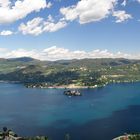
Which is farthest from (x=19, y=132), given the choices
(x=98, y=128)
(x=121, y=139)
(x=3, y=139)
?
(x=121, y=139)

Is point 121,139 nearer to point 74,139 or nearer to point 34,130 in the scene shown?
point 74,139

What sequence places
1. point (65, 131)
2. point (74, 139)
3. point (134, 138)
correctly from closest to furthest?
point (134, 138) < point (74, 139) < point (65, 131)

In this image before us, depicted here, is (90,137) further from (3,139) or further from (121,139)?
(3,139)

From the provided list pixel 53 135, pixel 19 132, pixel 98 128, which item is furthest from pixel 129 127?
pixel 19 132

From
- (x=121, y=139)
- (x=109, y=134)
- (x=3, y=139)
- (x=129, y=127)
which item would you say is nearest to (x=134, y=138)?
(x=121, y=139)

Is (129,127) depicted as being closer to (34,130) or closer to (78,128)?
(78,128)

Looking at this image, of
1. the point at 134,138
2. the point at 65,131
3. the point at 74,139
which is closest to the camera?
the point at 134,138

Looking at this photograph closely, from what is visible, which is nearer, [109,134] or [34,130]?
[109,134]

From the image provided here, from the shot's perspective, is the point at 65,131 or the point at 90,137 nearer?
the point at 90,137
